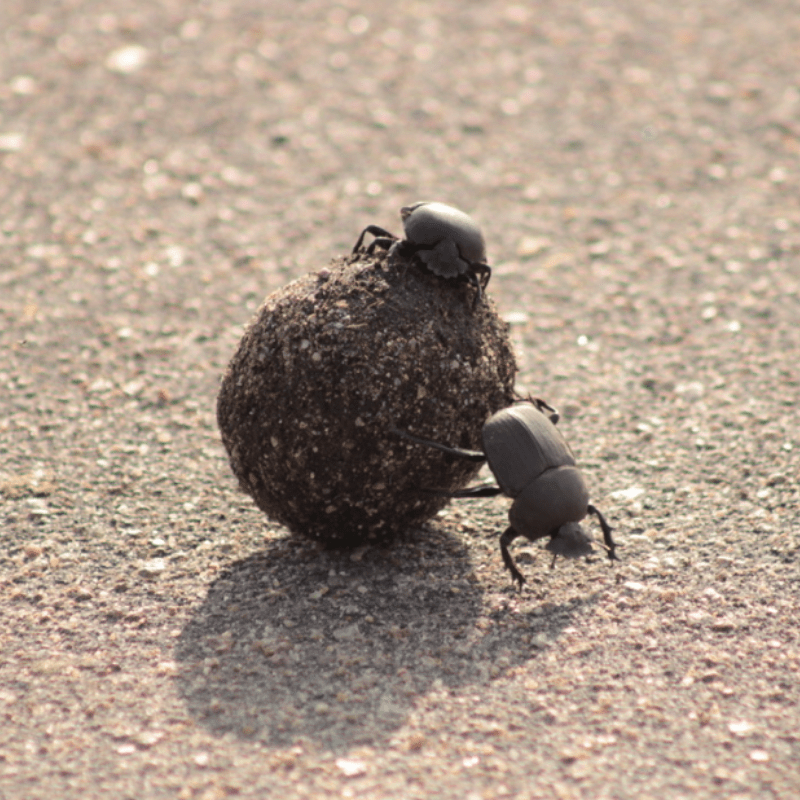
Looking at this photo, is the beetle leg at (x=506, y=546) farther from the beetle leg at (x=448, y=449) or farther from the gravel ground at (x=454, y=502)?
the beetle leg at (x=448, y=449)

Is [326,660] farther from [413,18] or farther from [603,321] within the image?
[413,18]

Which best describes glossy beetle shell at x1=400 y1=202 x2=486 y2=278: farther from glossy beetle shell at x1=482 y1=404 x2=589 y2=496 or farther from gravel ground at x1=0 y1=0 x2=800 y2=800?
gravel ground at x1=0 y1=0 x2=800 y2=800

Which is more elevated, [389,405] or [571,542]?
[389,405]

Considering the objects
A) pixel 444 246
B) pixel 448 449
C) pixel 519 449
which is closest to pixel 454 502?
pixel 448 449

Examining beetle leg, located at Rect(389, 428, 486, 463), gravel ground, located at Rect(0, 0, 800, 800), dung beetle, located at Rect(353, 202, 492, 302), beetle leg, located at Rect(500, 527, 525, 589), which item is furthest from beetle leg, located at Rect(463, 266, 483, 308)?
gravel ground, located at Rect(0, 0, 800, 800)

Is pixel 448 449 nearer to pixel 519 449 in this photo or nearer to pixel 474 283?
pixel 519 449
